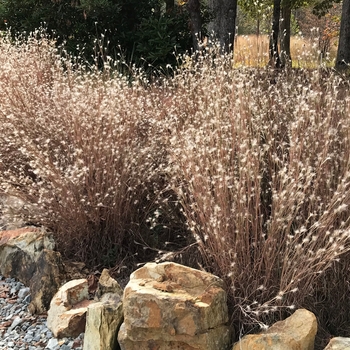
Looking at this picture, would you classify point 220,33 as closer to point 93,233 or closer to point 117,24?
point 117,24

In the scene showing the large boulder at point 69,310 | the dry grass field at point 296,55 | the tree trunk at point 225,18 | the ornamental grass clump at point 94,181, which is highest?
the tree trunk at point 225,18

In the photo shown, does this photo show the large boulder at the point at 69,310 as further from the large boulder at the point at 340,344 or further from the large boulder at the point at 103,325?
the large boulder at the point at 340,344

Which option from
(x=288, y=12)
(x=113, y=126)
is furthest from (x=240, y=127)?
(x=288, y=12)

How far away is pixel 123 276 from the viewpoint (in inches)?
126

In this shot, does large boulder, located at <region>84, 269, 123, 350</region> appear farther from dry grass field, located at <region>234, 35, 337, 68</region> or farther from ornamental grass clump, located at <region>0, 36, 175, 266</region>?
dry grass field, located at <region>234, 35, 337, 68</region>

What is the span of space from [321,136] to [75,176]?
1.74 m

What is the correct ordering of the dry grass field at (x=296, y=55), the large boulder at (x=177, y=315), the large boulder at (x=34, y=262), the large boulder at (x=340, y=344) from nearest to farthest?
the large boulder at (x=340, y=344)
the large boulder at (x=177, y=315)
the large boulder at (x=34, y=262)
the dry grass field at (x=296, y=55)

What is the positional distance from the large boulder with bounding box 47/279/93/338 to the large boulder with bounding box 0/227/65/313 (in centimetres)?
14

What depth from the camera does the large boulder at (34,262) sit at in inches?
117

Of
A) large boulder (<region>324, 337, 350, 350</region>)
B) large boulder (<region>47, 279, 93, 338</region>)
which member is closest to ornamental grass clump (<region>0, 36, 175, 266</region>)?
large boulder (<region>47, 279, 93, 338</region>)

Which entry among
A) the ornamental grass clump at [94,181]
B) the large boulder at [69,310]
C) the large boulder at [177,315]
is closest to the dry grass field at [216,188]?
the ornamental grass clump at [94,181]

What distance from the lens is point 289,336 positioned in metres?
2.13

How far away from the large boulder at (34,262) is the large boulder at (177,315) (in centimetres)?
81

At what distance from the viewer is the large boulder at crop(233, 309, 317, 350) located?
212 cm
